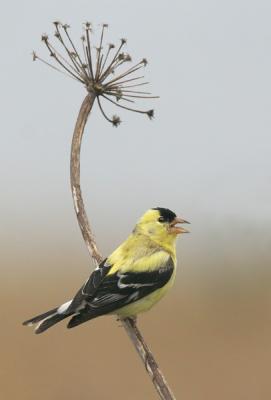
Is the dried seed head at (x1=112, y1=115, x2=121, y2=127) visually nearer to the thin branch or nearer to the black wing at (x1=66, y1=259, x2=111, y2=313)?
the thin branch

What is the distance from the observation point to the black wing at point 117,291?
3709 mm

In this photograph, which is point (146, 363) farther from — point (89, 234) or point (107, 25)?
point (107, 25)

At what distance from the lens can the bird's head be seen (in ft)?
14.1

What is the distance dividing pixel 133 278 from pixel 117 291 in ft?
0.42

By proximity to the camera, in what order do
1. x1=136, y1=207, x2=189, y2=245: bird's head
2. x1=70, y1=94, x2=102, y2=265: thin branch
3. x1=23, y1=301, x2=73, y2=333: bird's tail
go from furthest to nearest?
x1=136, y1=207, x2=189, y2=245: bird's head < x1=23, y1=301, x2=73, y2=333: bird's tail < x1=70, y1=94, x2=102, y2=265: thin branch

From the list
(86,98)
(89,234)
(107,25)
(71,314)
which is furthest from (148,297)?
(107,25)

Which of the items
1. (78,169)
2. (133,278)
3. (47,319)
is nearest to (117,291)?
(133,278)

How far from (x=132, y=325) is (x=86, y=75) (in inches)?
48.0

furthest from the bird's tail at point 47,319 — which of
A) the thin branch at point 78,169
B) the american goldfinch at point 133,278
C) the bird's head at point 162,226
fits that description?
the bird's head at point 162,226

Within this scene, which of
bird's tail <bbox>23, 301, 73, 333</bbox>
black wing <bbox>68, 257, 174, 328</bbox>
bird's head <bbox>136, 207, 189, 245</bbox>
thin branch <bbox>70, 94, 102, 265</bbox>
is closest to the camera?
thin branch <bbox>70, 94, 102, 265</bbox>

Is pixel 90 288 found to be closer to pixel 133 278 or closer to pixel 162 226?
pixel 133 278

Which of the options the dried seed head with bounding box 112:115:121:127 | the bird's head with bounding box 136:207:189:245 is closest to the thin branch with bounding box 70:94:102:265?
the dried seed head with bounding box 112:115:121:127

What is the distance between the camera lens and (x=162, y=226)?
14.1ft

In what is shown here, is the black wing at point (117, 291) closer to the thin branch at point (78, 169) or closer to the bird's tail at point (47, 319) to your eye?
the bird's tail at point (47, 319)
